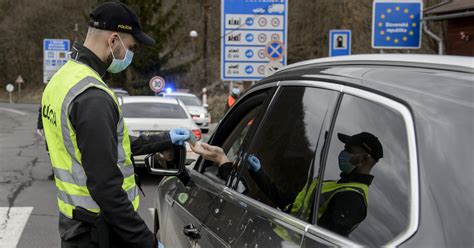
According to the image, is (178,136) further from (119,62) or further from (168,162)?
(119,62)

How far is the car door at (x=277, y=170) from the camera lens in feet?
6.88

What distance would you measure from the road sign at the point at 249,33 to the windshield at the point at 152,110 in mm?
3968

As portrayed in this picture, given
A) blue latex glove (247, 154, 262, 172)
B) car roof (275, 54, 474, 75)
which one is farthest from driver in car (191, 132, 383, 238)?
blue latex glove (247, 154, 262, 172)

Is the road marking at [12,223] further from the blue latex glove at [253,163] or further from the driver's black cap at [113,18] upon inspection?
the blue latex glove at [253,163]

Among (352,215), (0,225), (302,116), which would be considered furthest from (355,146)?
(0,225)

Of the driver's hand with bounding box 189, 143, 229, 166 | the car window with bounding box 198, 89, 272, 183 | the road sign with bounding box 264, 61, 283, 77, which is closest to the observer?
the car window with bounding box 198, 89, 272, 183

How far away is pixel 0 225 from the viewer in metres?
6.82

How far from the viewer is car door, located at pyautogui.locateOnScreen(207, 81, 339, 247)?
2.10m

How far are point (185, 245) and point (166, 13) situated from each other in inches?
1533

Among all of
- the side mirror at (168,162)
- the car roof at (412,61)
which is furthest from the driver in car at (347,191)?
the side mirror at (168,162)

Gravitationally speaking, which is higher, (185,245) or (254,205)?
(254,205)

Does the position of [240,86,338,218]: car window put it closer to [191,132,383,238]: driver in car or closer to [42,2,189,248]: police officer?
[191,132,383,238]: driver in car

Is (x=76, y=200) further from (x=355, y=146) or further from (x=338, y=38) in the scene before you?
(x=338, y=38)

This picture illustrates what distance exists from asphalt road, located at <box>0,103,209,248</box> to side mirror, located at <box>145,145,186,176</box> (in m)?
3.13
